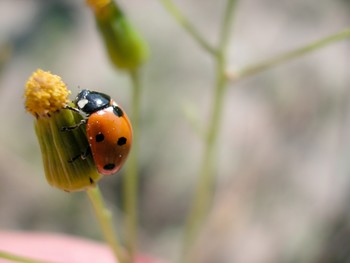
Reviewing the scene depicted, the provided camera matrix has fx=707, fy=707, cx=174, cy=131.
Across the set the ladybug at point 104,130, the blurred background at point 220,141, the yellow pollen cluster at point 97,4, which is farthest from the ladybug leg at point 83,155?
the blurred background at point 220,141

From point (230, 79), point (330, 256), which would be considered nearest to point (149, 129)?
point (330, 256)

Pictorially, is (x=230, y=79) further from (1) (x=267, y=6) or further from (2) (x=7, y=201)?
(1) (x=267, y=6)

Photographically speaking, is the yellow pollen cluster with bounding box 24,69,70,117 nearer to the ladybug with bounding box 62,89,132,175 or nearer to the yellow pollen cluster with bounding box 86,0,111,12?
the ladybug with bounding box 62,89,132,175

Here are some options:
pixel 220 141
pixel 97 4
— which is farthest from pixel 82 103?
pixel 220 141

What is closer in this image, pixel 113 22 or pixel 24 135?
pixel 113 22

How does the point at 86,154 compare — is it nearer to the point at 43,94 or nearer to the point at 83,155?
the point at 83,155

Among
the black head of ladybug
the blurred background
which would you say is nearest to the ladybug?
the black head of ladybug

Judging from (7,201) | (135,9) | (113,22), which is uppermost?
(135,9)
